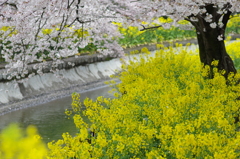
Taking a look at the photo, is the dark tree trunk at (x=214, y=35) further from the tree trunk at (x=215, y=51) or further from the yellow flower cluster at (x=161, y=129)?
the yellow flower cluster at (x=161, y=129)

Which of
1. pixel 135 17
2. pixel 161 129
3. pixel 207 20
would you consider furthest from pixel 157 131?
pixel 135 17

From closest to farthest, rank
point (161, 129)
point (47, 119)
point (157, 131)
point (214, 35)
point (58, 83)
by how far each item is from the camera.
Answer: point (161, 129), point (157, 131), point (214, 35), point (47, 119), point (58, 83)

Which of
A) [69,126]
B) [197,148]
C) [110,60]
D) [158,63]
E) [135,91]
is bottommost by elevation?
[110,60]

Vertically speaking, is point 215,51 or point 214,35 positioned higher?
point 214,35

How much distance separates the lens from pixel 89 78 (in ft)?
51.3

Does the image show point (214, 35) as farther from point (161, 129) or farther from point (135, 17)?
point (161, 129)

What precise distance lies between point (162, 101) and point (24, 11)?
260cm

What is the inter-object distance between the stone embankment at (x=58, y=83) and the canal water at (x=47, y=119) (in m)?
0.45

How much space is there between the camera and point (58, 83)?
553 inches

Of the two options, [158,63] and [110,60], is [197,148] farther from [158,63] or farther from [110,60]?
[110,60]

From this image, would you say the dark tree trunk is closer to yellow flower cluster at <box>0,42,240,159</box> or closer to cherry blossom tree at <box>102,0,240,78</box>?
cherry blossom tree at <box>102,0,240,78</box>

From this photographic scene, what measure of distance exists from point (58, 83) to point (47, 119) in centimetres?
434

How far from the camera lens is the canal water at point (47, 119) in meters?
8.44

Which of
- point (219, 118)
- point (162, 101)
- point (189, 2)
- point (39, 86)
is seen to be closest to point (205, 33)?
point (189, 2)
